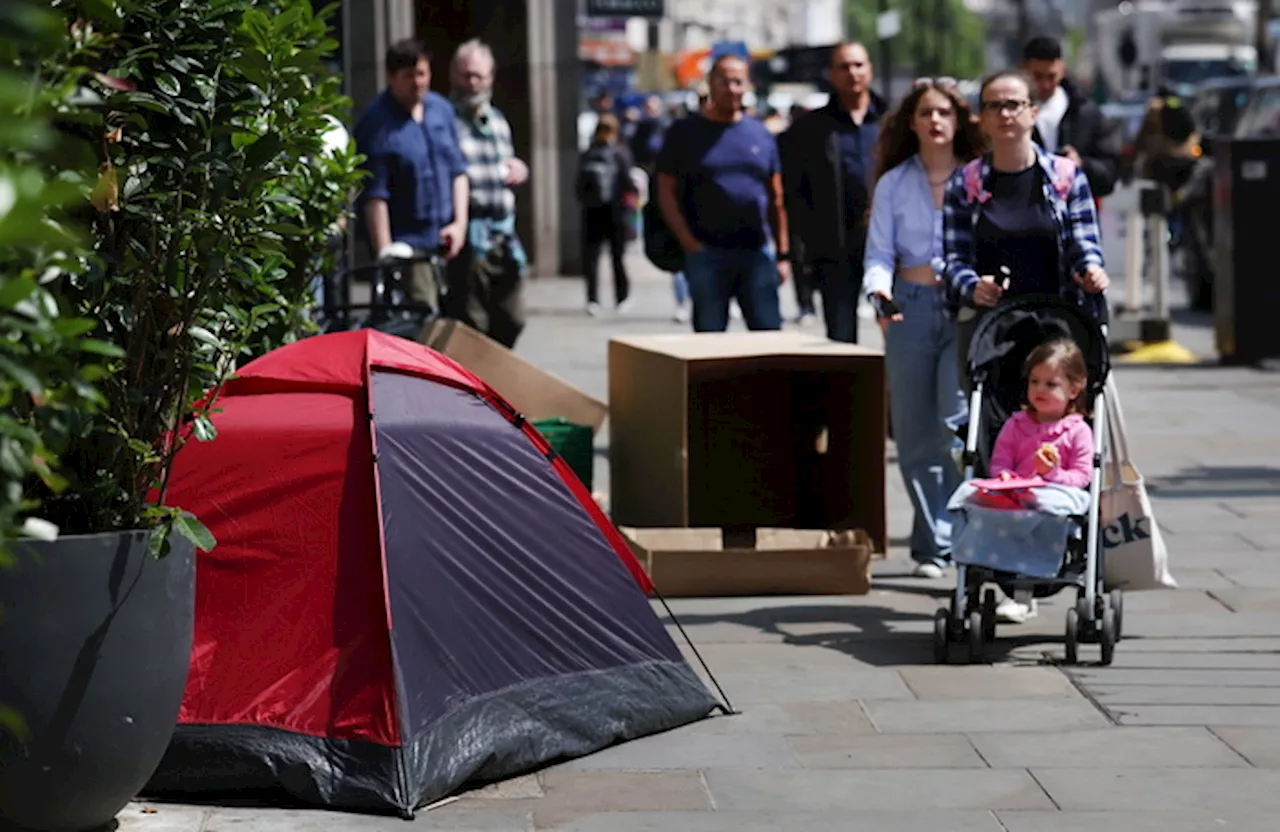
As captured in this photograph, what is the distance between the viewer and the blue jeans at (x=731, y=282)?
35.4 ft

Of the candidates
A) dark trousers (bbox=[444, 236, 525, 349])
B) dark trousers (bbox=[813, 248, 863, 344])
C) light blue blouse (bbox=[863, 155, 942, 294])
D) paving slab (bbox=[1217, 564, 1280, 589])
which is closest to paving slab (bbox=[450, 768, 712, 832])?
light blue blouse (bbox=[863, 155, 942, 294])

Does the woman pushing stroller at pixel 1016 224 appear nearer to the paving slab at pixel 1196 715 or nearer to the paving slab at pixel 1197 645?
the paving slab at pixel 1197 645

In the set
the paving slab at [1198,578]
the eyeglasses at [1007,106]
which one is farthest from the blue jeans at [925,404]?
the eyeglasses at [1007,106]

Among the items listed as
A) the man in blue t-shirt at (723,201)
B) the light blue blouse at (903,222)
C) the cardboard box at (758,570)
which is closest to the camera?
the cardboard box at (758,570)

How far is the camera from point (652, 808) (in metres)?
5.77

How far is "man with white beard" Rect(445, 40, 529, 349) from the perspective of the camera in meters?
11.8

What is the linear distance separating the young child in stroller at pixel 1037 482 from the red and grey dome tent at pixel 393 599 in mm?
1072

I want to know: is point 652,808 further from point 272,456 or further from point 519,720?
point 272,456

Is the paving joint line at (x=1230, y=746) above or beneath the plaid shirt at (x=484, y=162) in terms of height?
beneath

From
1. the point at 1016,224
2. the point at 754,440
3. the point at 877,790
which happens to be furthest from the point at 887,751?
the point at 754,440

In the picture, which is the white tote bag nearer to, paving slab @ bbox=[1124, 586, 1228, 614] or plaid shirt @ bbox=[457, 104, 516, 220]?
paving slab @ bbox=[1124, 586, 1228, 614]

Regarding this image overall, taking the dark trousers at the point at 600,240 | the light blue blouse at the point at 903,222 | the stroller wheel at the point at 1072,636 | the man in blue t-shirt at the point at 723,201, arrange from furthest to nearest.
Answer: the dark trousers at the point at 600,240, the man in blue t-shirt at the point at 723,201, the light blue blouse at the point at 903,222, the stroller wheel at the point at 1072,636

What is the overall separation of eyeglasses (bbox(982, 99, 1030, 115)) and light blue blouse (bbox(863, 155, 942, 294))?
0.93m

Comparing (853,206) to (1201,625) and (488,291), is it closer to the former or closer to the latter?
(488,291)
